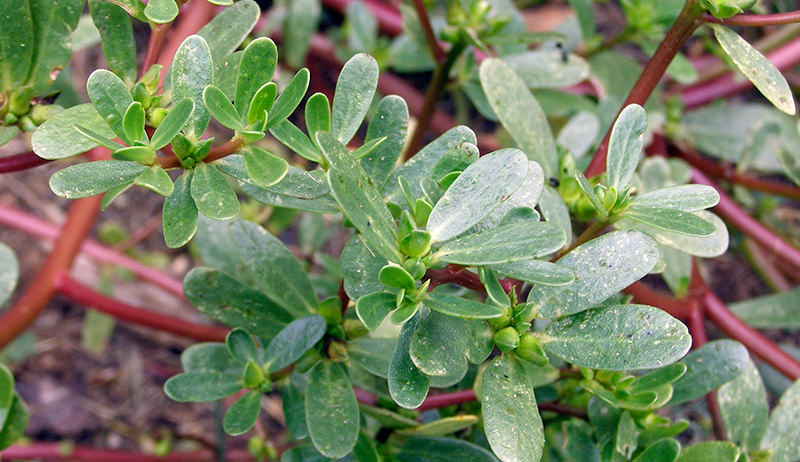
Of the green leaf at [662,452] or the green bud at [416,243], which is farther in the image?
the green leaf at [662,452]

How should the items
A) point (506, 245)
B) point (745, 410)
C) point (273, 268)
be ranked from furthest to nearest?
1. point (745, 410)
2. point (273, 268)
3. point (506, 245)

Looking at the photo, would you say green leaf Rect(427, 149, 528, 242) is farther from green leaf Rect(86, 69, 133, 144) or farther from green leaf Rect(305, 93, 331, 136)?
green leaf Rect(86, 69, 133, 144)

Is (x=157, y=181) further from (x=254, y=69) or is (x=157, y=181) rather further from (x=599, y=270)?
(x=599, y=270)

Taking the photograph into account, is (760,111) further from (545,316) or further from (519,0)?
(545,316)

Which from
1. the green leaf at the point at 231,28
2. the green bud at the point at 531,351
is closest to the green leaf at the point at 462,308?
the green bud at the point at 531,351

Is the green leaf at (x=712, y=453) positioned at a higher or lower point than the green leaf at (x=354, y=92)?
lower

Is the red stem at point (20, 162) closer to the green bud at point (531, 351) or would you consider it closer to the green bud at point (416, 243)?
the green bud at point (416, 243)

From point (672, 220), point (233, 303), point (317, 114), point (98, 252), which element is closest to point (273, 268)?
point (233, 303)
